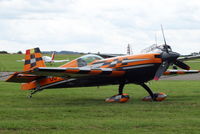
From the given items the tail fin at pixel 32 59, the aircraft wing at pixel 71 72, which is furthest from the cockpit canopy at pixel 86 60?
the tail fin at pixel 32 59

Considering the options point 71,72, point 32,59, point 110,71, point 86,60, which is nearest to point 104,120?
point 71,72

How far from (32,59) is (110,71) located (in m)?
3.82

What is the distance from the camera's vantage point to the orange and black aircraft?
45.9 ft

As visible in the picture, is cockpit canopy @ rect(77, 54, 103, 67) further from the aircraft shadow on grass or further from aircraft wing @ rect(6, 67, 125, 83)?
aircraft wing @ rect(6, 67, 125, 83)

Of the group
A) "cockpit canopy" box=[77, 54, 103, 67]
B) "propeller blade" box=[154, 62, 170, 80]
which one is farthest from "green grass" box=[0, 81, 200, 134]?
"cockpit canopy" box=[77, 54, 103, 67]

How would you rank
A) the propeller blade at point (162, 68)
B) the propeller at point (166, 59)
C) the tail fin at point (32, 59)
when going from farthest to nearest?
the tail fin at point (32, 59)
the propeller blade at point (162, 68)
the propeller at point (166, 59)

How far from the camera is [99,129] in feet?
28.9

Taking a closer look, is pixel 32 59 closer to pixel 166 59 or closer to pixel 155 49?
pixel 155 49

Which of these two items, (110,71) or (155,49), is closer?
(110,71)

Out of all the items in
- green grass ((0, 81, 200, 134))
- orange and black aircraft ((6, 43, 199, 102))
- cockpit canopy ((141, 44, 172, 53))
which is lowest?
green grass ((0, 81, 200, 134))

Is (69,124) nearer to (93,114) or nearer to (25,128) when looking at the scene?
(25,128)

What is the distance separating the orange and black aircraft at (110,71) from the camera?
45.9ft

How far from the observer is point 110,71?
47.2 feet

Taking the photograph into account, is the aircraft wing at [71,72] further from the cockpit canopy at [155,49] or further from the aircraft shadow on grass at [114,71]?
the cockpit canopy at [155,49]
